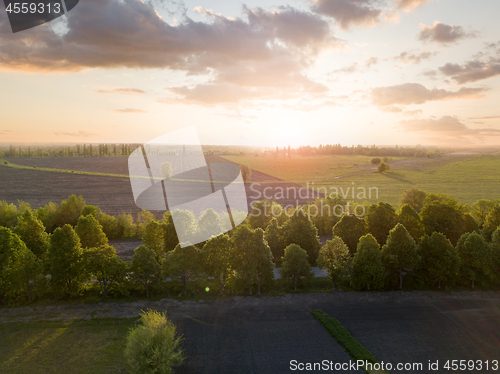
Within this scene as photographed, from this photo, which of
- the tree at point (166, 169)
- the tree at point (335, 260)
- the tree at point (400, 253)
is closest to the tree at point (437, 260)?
the tree at point (400, 253)

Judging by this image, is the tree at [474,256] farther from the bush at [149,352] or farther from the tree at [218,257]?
the bush at [149,352]

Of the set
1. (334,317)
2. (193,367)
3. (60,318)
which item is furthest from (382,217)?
(60,318)

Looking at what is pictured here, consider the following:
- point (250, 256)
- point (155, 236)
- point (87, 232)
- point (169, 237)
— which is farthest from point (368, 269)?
point (87, 232)

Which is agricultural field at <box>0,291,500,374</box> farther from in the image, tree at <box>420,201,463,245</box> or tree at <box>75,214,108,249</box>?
tree at <box>420,201,463,245</box>

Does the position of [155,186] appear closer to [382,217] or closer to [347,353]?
[382,217]

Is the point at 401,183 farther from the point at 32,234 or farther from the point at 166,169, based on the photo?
the point at 32,234

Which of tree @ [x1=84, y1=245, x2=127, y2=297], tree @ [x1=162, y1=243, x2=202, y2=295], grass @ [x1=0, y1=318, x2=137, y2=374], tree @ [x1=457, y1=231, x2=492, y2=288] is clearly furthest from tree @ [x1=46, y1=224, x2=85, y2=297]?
tree @ [x1=457, y1=231, x2=492, y2=288]
